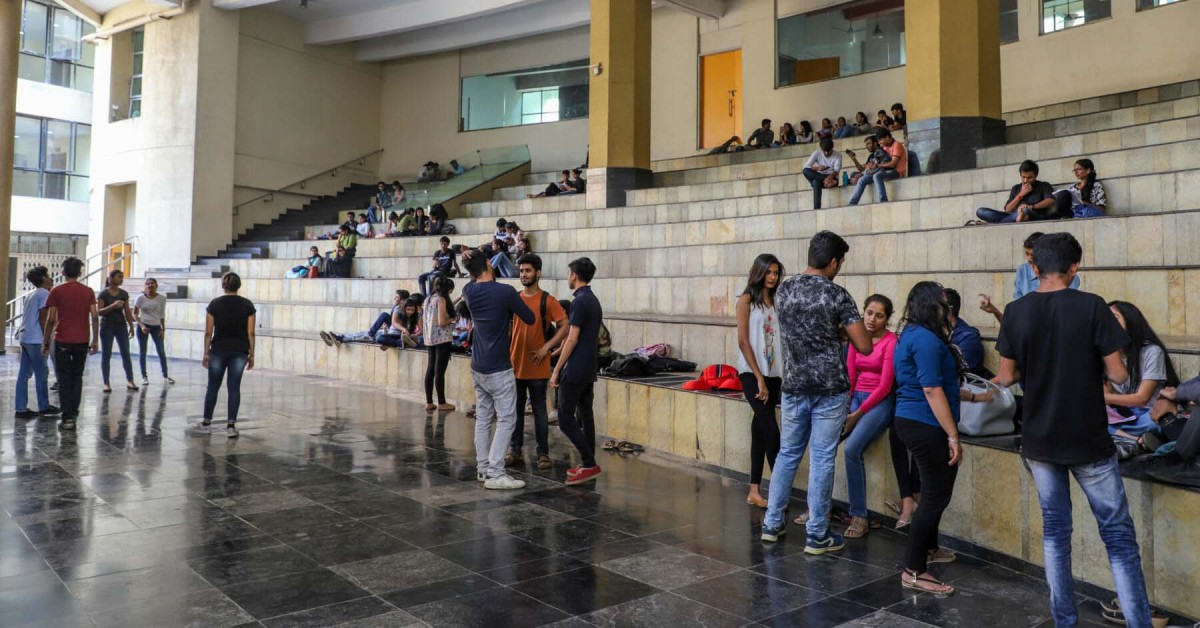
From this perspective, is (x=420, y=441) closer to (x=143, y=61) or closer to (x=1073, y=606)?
(x=1073, y=606)

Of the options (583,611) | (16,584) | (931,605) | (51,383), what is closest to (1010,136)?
(931,605)

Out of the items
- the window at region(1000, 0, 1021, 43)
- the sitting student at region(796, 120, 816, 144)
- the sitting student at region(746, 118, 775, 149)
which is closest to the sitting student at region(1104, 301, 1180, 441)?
the sitting student at region(796, 120, 816, 144)

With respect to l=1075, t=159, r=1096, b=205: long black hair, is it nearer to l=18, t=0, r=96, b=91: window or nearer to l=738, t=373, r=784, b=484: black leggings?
l=738, t=373, r=784, b=484: black leggings

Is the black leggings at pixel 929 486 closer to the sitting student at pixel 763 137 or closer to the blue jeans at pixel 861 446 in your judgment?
the blue jeans at pixel 861 446

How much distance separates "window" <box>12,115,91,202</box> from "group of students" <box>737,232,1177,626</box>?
25.2 metres

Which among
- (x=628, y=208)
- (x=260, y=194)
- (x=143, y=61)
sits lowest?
(x=628, y=208)

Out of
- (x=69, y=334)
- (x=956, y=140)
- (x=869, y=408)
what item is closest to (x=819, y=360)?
(x=869, y=408)

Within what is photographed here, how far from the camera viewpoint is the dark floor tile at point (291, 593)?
12.2ft

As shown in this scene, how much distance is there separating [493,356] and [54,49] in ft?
81.2

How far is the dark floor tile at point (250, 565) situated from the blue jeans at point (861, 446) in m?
2.97

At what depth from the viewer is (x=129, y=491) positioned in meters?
5.78

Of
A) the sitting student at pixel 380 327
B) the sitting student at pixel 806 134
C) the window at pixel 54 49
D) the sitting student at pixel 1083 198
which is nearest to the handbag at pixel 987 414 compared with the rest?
the sitting student at pixel 1083 198

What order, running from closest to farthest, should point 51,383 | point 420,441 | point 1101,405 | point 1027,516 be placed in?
point 1101,405 → point 1027,516 → point 420,441 → point 51,383

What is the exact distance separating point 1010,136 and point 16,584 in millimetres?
12623
